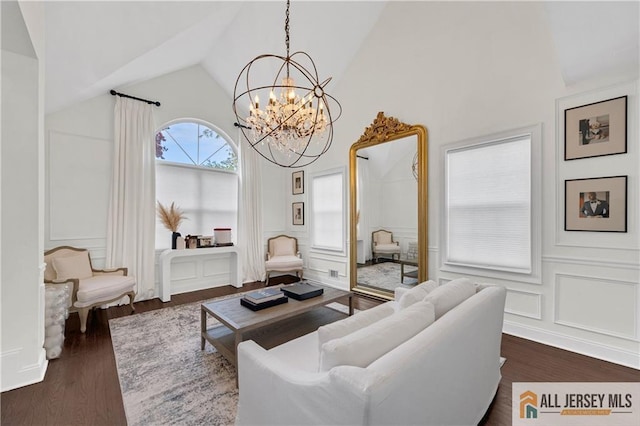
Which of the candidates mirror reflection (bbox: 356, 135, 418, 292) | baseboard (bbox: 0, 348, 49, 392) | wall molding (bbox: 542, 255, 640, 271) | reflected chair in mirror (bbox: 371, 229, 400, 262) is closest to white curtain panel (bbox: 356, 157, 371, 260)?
mirror reflection (bbox: 356, 135, 418, 292)

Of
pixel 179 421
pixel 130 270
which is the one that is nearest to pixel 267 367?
pixel 179 421

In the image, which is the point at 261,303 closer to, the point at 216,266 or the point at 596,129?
the point at 216,266

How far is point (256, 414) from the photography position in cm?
142

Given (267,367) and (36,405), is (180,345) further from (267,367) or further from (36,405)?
(267,367)

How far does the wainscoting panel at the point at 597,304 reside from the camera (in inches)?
94.0

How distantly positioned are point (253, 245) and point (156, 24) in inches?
148

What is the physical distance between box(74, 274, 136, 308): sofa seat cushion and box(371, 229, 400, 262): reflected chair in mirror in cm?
354

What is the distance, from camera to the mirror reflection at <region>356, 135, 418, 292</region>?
153 inches

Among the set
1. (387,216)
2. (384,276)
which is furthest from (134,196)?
(384,276)

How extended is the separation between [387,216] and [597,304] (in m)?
2.40

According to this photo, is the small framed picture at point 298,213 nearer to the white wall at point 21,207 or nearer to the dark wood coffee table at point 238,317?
the dark wood coffee table at point 238,317

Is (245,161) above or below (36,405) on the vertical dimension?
above

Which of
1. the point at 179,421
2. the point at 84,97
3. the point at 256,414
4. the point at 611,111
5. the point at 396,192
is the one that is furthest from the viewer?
the point at 396,192

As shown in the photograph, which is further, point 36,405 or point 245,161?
point 245,161
